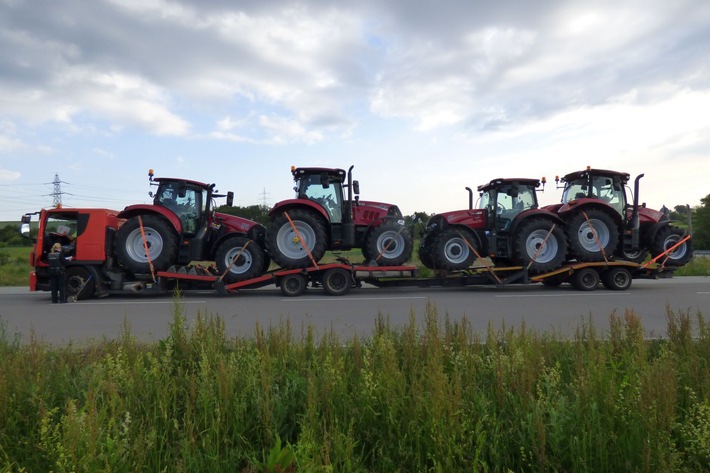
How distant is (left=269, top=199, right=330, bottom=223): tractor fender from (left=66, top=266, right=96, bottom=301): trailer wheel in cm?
416

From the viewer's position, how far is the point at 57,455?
9.75ft

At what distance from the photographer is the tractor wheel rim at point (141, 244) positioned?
11.5 m

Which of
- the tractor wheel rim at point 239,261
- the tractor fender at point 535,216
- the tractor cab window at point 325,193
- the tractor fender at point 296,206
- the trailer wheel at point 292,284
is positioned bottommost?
the trailer wheel at point 292,284

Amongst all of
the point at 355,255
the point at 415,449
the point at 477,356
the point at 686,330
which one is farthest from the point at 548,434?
the point at 355,255

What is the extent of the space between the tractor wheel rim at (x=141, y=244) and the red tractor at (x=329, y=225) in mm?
2435

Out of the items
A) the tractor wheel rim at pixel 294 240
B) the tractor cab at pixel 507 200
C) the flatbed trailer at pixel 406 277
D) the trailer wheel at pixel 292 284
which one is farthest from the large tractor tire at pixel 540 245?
the trailer wheel at pixel 292 284

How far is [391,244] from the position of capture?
1201 centimetres

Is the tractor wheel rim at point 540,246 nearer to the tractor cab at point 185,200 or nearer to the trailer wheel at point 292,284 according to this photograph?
the trailer wheel at point 292,284

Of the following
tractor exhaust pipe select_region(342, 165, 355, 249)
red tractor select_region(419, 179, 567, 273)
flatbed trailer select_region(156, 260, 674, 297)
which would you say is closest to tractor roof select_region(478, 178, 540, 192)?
red tractor select_region(419, 179, 567, 273)

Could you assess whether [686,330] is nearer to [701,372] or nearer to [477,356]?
[701,372]

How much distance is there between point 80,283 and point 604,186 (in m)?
12.5

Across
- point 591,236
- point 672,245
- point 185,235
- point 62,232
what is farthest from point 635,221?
point 62,232

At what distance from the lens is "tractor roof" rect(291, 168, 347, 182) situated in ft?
A: 40.4

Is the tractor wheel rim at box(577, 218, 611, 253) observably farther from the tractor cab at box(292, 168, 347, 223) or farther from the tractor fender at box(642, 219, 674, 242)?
the tractor cab at box(292, 168, 347, 223)
